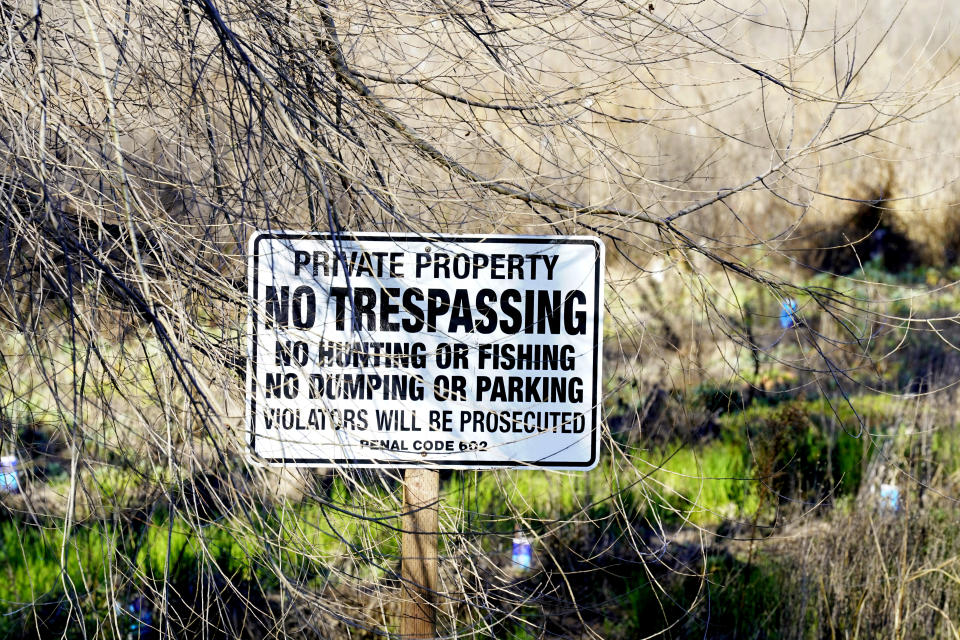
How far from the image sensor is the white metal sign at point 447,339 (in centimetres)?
200

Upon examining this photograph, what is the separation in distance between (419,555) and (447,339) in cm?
52

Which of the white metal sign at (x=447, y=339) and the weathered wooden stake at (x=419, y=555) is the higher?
the white metal sign at (x=447, y=339)

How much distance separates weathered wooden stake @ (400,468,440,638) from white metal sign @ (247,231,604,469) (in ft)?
0.39

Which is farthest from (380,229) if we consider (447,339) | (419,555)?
(419,555)

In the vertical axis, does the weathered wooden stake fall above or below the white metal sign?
below

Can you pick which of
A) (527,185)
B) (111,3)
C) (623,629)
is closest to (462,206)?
(527,185)

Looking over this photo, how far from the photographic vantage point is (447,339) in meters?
2.05

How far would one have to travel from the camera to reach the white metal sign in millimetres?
1998

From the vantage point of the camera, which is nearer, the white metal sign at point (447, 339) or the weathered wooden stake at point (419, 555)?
the white metal sign at point (447, 339)

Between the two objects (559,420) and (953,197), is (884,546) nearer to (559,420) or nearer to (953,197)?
(559,420)

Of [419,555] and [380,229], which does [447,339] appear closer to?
[419,555]

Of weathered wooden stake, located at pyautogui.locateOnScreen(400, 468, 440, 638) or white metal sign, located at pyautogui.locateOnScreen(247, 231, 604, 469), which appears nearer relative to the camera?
white metal sign, located at pyautogui.locateOnScreen(247, 231, 604, 469)

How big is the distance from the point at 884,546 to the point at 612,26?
272 cm

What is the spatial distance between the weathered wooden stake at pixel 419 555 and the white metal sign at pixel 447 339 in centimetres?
12
